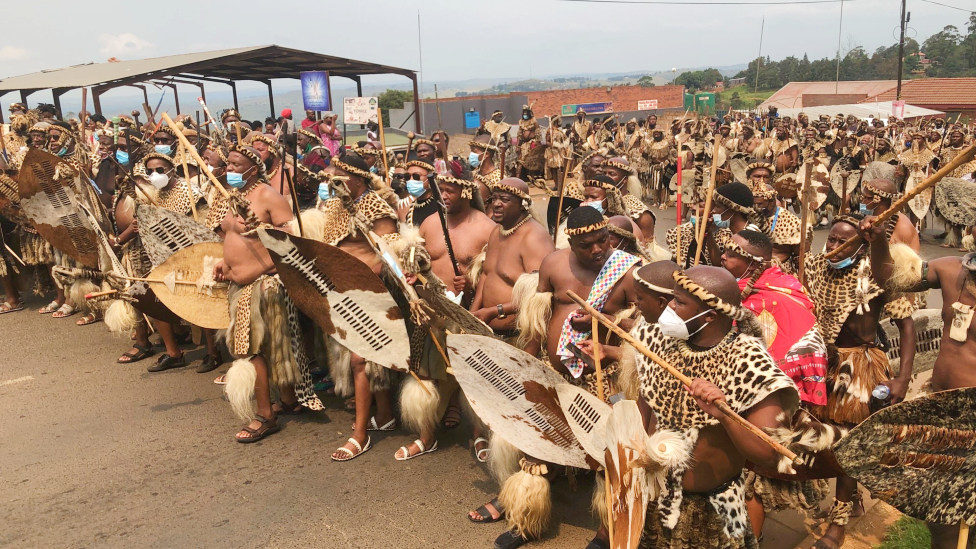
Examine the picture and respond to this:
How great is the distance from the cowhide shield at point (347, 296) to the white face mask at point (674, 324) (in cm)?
247

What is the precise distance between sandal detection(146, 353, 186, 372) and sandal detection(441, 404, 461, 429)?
324cm

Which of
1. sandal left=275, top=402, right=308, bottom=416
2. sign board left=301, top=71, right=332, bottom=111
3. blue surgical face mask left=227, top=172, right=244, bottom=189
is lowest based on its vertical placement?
sandal left=275, top=402, right=308, bottom=416

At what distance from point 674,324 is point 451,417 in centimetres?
345

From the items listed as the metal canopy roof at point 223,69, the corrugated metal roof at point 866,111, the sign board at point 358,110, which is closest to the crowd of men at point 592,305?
the sign board at point 358,110

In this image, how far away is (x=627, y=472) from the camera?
2590 millimetres

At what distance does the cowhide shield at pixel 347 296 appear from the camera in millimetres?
4750

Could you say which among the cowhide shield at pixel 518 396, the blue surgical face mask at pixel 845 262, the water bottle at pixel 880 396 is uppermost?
the blue surgical face mask at pixel 845 262

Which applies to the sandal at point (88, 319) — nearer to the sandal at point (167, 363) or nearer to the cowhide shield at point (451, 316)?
the sandal at point (167, 363)

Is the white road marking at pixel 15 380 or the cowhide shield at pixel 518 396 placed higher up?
the cowhide shield at pixel 518 396

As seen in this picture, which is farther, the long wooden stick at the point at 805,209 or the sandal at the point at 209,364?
the sandal at the point at 209,364

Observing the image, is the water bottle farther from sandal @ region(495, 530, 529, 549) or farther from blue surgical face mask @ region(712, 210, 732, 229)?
sandal @ region(495, 530, 529, 549)

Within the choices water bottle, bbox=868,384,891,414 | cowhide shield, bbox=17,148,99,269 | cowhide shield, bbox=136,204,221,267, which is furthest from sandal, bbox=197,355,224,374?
water bottle, bbox=868,384,891,414

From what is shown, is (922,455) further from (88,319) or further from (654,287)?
(88,319)

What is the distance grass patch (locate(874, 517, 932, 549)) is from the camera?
3.80m
